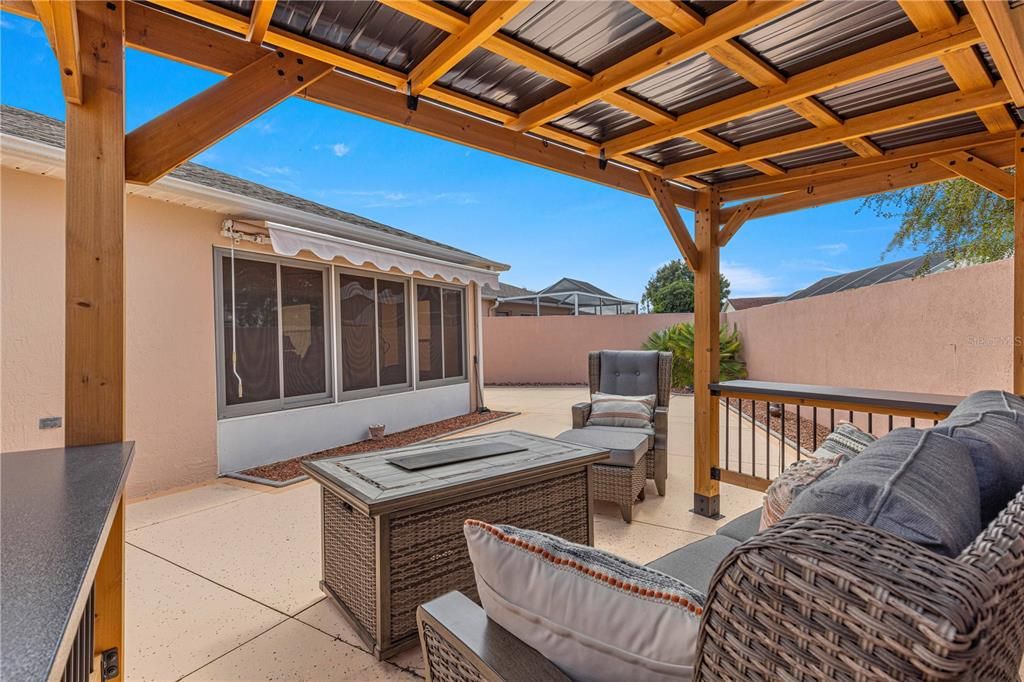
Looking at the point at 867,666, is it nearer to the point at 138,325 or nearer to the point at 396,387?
the point at 138,325

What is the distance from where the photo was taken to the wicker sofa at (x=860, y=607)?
1.76 ft

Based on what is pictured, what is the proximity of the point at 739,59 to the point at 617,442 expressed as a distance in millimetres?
2660

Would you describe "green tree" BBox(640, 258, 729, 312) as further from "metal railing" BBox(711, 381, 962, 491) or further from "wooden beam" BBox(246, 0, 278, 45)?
"wooden beam" BBox(246, 0, 278, 45)

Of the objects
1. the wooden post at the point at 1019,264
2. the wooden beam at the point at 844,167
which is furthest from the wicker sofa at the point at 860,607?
the wooden beam at the point at 844,167

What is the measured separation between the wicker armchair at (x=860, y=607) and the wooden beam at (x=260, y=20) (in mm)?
2230

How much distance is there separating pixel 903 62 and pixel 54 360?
18.6 feet

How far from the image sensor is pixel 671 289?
24438mm

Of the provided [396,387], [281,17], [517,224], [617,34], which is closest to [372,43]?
[281,17]

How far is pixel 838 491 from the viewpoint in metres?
0.78

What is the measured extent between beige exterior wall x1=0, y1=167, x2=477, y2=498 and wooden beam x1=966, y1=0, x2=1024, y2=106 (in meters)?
4.76

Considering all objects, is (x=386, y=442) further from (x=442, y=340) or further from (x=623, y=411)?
(x=623, y=411)

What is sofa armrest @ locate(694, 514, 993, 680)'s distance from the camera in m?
0.53

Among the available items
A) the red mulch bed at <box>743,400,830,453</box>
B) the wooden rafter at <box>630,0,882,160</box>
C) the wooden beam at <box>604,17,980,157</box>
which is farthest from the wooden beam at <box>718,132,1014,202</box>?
the red mulch bed at <box>743,400,830,453</box>

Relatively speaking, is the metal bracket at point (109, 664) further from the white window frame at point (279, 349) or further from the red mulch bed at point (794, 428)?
the red mulch bed at point (794, 428)
